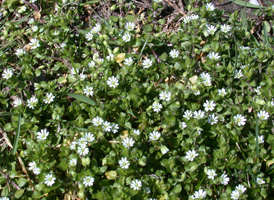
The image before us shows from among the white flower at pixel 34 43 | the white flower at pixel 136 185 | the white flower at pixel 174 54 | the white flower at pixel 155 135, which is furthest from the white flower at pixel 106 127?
the white flower at pixel 34 43

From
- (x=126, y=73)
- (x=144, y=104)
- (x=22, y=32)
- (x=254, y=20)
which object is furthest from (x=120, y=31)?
(x=254, y=20)

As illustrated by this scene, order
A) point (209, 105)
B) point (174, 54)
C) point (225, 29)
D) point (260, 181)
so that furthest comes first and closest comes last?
point (225, 29) < point (174, 54) < point (209, 105) < point (260, 181)

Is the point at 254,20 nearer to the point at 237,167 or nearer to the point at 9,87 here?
the point at 237,167

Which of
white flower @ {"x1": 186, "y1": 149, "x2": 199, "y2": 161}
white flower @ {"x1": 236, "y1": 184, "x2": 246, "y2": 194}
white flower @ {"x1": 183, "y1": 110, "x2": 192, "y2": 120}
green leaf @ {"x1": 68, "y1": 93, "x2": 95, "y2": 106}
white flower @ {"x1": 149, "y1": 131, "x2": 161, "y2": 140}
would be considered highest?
green leaf @ {"x1": 68, "y1": 93, "x2": 95, "y2": 106}

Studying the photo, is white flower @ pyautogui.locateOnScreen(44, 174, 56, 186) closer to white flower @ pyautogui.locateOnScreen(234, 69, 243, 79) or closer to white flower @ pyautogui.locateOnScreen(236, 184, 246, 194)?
white flower @ pyautogui.locateOnScreen(236, 184, 246, 194)

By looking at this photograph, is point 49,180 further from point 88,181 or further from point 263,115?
point 263,115

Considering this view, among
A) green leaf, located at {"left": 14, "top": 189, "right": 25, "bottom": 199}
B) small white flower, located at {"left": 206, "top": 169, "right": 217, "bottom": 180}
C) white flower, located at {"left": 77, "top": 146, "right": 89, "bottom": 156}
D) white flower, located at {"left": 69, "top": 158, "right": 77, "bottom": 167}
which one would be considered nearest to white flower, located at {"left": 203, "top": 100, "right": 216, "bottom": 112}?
small white flower, located at {"left": 206, "top": 169, "right": 217, "bottom": 180}

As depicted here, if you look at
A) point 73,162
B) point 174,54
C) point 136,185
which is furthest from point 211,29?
point 73,162
